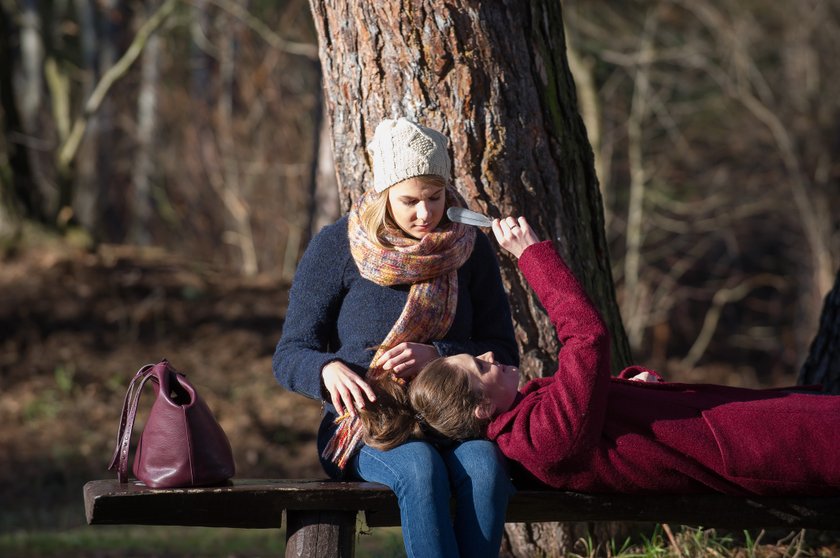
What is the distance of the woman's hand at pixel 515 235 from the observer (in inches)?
130

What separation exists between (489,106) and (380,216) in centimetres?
85

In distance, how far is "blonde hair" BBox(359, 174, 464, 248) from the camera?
3.36 metres

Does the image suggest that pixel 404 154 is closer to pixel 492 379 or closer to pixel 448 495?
pixel 492 379

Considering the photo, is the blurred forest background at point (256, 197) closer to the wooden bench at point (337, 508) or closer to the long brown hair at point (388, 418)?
the wooden bench at point (337, 508)

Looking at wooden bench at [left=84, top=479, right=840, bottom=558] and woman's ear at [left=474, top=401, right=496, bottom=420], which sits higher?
woman's ear at [left=474, top=401, right=496, bottom=420]

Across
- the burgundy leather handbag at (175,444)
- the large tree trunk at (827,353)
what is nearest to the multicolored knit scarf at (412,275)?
the burgundy leather handbag at (175,444)

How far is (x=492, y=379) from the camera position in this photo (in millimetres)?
3281

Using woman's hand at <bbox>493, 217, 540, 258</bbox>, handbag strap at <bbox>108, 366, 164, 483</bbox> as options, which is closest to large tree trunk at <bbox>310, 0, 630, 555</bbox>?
woman's hand at <bbox>493, 217, 540, 258</bbox>

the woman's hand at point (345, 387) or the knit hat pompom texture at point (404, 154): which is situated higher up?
the knit hat pompom texture at point (404, 154)

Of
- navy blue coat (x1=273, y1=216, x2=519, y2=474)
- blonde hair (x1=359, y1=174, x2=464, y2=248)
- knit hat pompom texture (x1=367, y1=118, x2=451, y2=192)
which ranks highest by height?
knit hat pompom texture (x1=367, y1=118, x2=451, y2=192)

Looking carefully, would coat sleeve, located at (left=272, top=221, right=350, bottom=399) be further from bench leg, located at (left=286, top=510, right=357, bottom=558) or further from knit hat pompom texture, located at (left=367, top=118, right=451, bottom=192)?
bench leg, located at (left=286, top=510, right=357, bottom=558)

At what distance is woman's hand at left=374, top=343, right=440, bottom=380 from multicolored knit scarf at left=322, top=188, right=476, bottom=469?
0.03 meters

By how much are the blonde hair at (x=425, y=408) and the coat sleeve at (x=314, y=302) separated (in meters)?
0.23

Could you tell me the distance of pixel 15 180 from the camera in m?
9.59
